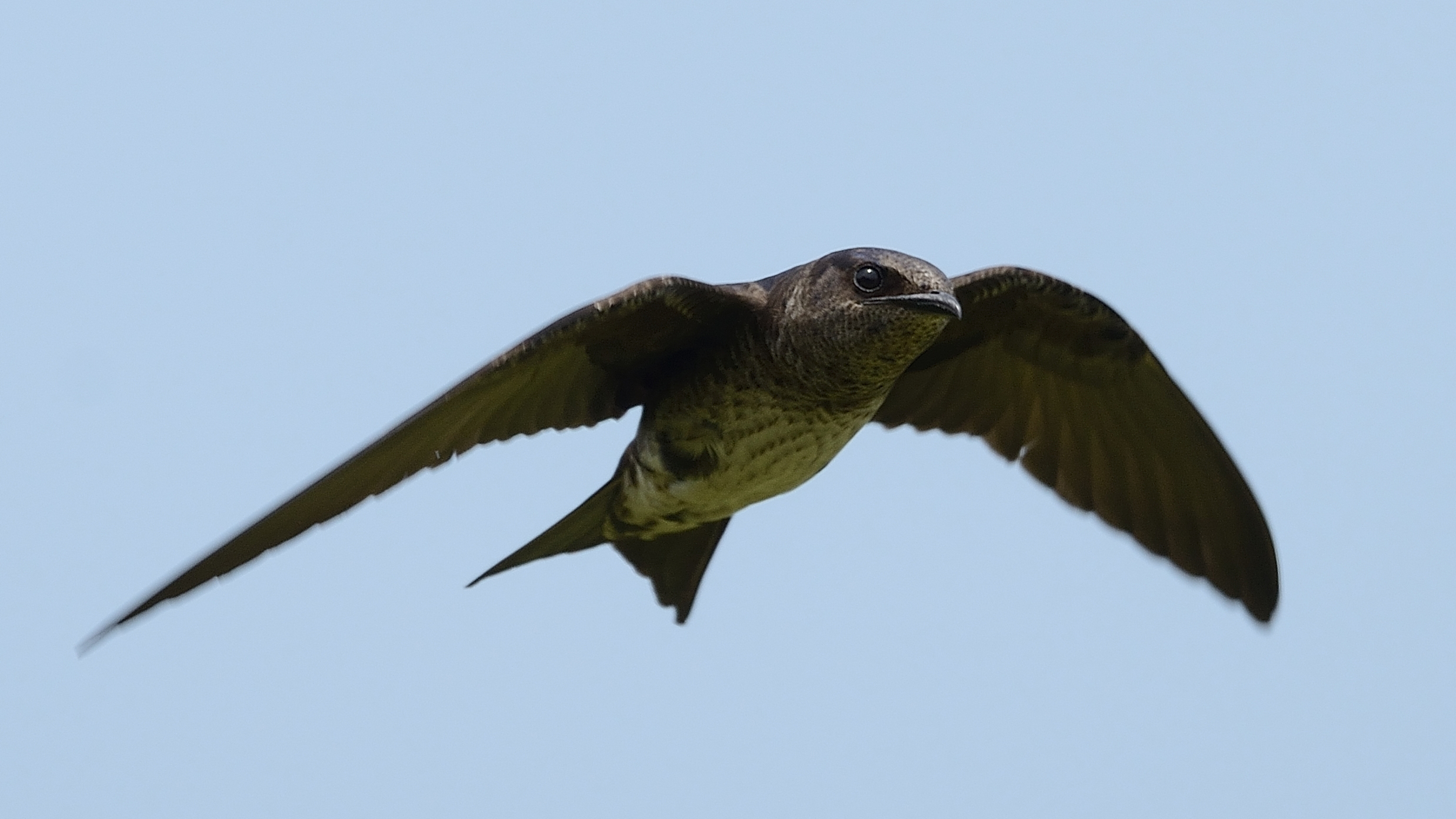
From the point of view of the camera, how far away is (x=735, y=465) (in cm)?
646

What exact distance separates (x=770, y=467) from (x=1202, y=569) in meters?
2.03

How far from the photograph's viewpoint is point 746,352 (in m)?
6.42

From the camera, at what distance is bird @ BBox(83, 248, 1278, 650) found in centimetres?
597

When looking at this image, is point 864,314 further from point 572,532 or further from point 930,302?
point 572,532

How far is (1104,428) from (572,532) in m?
2.03

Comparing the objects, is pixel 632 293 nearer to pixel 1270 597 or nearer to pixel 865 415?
pixel 865 415

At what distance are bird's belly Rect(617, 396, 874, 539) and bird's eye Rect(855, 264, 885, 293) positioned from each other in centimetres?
46

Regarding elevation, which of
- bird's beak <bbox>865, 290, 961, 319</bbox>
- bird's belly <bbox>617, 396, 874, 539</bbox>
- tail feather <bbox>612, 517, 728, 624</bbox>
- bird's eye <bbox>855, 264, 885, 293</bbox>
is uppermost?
bird's eye <bbox>855, 264, 885, 293</bbox>

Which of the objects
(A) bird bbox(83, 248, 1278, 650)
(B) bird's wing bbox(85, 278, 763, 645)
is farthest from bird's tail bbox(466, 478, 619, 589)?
(B) bird's wing bbox(85, 278, 763, 645)

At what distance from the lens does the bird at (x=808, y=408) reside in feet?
19.6

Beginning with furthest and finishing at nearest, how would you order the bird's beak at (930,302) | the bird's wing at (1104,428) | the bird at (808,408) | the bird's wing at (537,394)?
→ the bird's wing at (1104,428) → the bird at (808,408) → the bird's beak at (930,302) → the bird's wing at (537,394)

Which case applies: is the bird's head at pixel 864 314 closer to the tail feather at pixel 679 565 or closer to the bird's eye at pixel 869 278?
the bird's eye at pixel 869 278

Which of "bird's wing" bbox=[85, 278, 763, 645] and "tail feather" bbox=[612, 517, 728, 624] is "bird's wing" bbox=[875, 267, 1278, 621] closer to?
"tail feather" bbox=[612, 517, 728, 624]

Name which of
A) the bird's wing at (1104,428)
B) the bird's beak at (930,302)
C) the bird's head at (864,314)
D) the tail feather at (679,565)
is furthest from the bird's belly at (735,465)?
the bird's wing at (1104,428)
